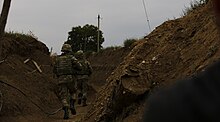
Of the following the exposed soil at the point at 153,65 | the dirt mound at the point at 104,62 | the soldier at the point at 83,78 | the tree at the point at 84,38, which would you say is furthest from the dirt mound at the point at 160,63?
the tree at the point at 84,38

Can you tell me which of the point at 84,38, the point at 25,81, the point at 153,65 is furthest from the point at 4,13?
the point at 84,38

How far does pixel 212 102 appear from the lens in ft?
3.58

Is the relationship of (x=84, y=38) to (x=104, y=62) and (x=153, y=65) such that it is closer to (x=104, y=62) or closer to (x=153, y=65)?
(x=104, y=62)

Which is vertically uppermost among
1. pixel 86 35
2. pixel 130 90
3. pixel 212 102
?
pixel 86 35

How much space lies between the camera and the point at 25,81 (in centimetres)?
1980

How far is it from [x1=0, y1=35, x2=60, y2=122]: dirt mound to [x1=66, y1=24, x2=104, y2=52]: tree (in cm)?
2098

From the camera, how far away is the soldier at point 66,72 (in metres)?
13.1

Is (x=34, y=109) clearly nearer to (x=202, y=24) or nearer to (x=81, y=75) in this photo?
(x=81, y=75)

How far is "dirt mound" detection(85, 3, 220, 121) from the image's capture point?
25.0 ft

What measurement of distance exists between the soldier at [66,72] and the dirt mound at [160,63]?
3.48 metres

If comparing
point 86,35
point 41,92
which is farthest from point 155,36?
point 86,35

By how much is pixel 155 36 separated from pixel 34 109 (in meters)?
7.50

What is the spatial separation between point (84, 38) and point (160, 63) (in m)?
39.2

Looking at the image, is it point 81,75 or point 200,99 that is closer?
point 200,99
